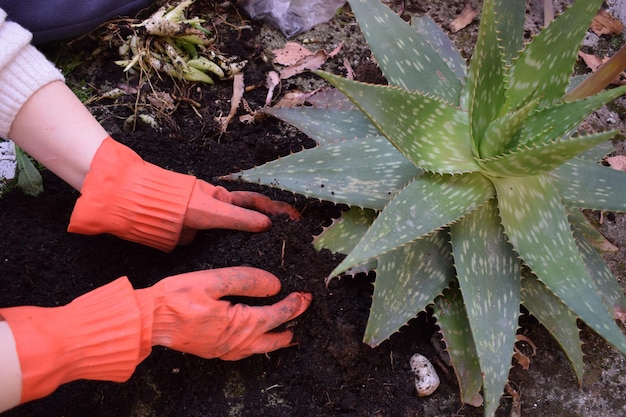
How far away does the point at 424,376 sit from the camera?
143 cm

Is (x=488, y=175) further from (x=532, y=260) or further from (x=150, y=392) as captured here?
(x=150, y=392)

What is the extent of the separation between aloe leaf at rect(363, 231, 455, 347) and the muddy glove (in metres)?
0.37

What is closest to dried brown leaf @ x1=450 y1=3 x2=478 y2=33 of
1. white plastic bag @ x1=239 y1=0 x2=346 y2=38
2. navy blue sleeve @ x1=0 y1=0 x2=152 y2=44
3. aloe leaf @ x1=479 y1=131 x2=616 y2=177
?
white plastic bag @ x1=239 y1=0 x2=346 y2=38

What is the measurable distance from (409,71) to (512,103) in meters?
0.27

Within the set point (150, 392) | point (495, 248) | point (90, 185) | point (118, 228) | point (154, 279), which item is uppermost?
point (495, 248)

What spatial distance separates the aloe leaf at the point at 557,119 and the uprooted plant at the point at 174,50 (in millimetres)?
1012

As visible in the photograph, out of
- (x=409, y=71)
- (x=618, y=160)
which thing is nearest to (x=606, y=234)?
(x=618, y=160)

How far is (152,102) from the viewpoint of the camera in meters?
1.79

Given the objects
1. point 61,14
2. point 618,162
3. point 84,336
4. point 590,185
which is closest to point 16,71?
point 61,14

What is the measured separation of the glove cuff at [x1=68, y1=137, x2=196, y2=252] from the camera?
1417 millimetres

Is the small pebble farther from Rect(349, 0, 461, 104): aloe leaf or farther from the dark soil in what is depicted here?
Rect(349, 0, 461, 104): aloe leaf

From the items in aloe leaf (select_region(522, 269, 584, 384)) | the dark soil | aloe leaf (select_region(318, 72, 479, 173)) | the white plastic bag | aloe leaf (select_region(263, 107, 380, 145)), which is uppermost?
aloe leaf (select_region(318, 72, 479, 173))

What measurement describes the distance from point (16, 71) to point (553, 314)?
1.46 m

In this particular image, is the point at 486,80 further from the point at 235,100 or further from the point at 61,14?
the point at 61,14
